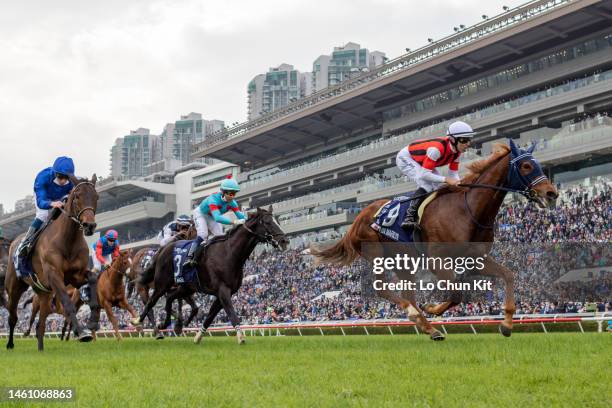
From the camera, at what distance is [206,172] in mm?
68688

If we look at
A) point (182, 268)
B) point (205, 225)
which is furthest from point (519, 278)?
point (182, 268)

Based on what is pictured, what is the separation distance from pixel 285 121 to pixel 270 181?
603 cm

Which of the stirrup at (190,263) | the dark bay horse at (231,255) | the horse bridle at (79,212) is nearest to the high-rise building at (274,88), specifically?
the stirrup at (190,263)

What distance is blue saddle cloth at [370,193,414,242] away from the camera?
29.2 feet

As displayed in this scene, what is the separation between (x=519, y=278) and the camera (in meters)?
20.0

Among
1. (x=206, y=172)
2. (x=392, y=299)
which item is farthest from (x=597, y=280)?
(x=206, y=172)

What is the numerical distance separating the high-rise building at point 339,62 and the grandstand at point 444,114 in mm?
60920

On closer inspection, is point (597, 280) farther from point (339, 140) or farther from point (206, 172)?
point (206, 172)

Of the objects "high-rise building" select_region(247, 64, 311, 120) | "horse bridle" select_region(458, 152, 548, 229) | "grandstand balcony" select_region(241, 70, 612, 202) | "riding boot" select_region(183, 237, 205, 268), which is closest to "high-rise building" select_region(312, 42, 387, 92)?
"high-rise building" select_region(247, 64, 311, 120)

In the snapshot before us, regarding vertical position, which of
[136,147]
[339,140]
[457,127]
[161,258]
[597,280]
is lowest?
[597,280]

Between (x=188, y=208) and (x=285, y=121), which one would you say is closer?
(x=285, y=121)

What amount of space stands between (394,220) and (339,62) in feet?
406

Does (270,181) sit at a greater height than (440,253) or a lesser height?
greater

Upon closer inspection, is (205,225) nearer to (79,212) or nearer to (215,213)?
(215,213)
